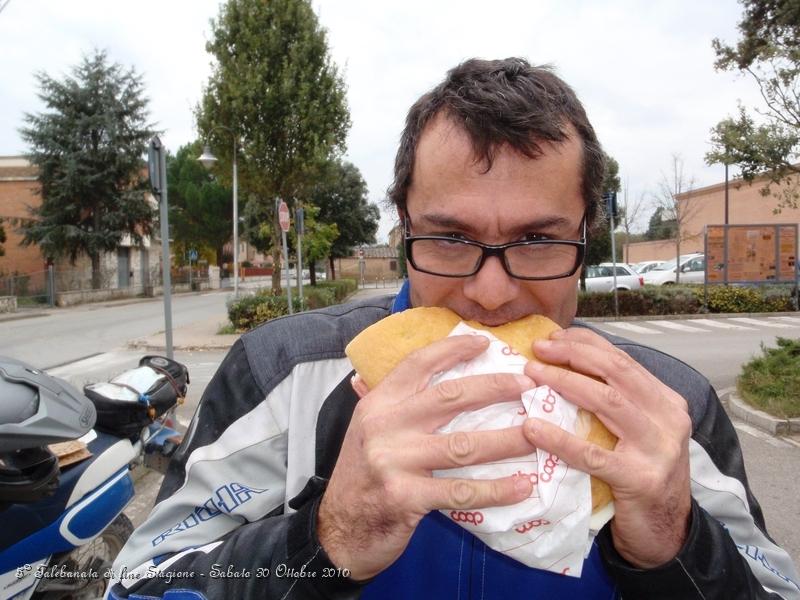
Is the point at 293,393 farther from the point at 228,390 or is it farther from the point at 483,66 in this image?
the point at 483,66

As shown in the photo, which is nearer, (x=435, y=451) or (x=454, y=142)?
(x=435, y=451)

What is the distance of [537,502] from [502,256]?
554 mm

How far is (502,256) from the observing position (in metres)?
1.31

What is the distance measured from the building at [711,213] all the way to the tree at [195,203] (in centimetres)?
3374

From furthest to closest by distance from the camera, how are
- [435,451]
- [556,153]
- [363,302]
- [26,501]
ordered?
[26,501]
[363,302]
[556,153]
[435,451]

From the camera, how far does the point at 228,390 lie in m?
1.44

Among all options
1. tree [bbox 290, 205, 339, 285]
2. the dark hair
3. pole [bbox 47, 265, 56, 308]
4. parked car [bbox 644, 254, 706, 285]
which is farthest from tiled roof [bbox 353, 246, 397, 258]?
the dark hair

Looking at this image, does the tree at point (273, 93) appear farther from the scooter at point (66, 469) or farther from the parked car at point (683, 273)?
the parked car at point (683, 273)

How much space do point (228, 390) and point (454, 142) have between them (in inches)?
32.3

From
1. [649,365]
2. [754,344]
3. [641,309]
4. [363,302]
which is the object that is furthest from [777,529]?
[641,309]

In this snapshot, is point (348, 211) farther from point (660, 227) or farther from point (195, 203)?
point (660, 227)

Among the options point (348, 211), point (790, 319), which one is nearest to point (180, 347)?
point (790, 319)

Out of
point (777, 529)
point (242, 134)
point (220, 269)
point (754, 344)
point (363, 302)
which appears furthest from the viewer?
point (220, 269)

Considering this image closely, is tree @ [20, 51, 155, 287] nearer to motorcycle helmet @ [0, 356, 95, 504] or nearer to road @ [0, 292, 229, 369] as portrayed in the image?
road @ [0, 292, 229, 369]
